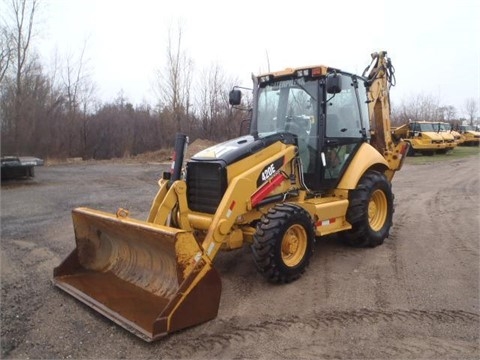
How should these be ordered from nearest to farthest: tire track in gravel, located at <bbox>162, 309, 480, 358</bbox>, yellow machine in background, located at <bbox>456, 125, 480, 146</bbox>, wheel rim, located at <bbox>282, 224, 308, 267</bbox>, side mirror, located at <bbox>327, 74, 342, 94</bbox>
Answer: tire track in gravel, located at <bbox>162, 309, 480, 358</bbox> → wheel rim, located at <bbox>282, 224, 308, 267</bbox> → side mirror, located at <bbox>327, 74, 342, 94</bbox> → yellow machine in background, located at <bbox>456, 125, 480, 146</bbox>

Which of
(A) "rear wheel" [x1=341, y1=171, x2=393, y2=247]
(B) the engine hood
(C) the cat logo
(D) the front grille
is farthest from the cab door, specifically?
(D) the front grille

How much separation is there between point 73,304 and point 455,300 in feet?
12.5

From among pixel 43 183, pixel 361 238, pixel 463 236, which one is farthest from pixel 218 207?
pixel 43 183

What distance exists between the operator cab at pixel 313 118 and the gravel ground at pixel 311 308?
124 cm

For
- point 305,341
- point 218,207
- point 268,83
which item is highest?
point 268,83

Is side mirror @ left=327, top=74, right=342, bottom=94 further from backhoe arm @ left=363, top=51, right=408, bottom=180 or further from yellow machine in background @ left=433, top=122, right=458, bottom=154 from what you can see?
yellow machine in background @ left=433, top=122, right=458, bottom=154

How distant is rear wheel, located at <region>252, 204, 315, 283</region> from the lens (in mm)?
4488

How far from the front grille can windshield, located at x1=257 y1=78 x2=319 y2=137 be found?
1.03m

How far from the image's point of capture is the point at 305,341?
3.63 metres

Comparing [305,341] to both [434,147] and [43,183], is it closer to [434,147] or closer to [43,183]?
[43,183]

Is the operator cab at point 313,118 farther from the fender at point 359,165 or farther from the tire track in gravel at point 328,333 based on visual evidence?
the tire track in gravel at point 328,333

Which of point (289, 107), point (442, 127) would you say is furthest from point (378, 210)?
point (442, 127)

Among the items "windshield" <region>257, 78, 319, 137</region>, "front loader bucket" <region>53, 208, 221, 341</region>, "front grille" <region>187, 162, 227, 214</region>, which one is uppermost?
"windshield" <region>257, 78, 319, 137</region>

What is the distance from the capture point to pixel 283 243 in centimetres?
473
